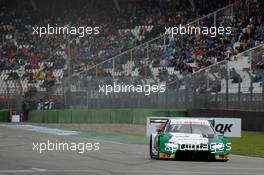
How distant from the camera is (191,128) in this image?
17.3 meters

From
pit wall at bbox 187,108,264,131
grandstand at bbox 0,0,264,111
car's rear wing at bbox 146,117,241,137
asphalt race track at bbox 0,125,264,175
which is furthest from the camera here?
grandstand at bbox 0,0,264,111

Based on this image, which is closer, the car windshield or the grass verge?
the car windshield

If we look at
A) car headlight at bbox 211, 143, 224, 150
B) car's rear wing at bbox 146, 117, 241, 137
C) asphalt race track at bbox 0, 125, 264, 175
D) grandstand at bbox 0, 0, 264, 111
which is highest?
grandstand at bbox 0, 0, 264, 111

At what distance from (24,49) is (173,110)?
18552mm

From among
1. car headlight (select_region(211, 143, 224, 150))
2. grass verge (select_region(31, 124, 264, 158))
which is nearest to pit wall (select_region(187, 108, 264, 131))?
grass verge (select_region(31, 124, 264, 158))

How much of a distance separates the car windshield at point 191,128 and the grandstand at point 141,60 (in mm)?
10902

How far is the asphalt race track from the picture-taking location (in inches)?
520

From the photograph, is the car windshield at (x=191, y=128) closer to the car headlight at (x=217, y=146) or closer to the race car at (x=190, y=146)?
the race car at (x=190, y=146)

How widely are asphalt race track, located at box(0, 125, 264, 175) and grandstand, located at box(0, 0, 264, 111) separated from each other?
37.8 feet

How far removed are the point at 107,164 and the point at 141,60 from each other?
24.2m

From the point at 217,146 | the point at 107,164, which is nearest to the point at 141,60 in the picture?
the point at 217,146

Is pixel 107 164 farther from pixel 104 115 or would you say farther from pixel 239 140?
pixel 104 115

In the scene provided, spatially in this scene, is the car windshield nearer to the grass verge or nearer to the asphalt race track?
the asphalt race track

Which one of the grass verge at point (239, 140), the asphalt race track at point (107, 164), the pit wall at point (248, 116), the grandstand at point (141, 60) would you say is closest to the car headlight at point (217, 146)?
the asphalt race track at point (107, 164)
